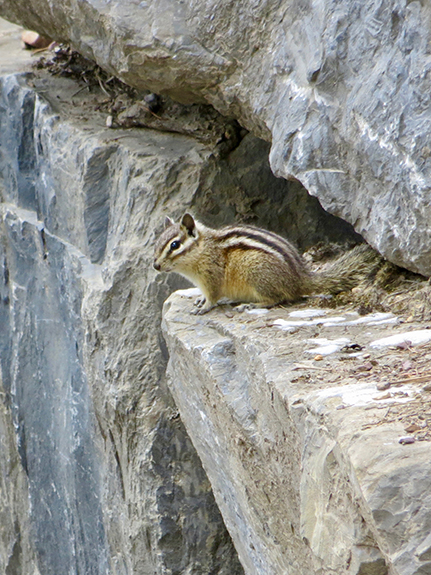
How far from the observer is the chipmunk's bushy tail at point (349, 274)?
414 centimetres

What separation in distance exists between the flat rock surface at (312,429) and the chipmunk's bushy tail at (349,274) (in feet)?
0.55

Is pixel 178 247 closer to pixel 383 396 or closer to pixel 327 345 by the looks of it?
pixel 327 345

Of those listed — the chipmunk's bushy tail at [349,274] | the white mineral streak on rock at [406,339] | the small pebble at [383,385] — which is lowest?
the small pebble at [383,385]

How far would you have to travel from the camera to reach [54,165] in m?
6.22

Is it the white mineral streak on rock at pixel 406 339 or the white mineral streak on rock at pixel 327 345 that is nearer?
the white mineral streak on rock at pixel 406 339

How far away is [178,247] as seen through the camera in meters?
4.50

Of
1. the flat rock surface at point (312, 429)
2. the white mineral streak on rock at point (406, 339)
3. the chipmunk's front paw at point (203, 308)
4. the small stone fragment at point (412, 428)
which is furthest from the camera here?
the chipmunk's front paw at point (203, 308)

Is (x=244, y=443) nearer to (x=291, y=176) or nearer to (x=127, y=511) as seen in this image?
(x=291, y=176)

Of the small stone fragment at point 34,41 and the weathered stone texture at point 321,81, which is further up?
the small stone fragment at point 34,41

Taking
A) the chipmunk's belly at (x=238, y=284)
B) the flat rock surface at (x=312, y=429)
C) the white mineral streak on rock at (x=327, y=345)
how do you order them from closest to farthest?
the flat rock surface at (x=312, y=429) → the white mineral streak on rock at (x=327, y=345) → the chipmunk's belly at (x=238, y=284)

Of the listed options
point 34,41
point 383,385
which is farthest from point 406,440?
point 34,41

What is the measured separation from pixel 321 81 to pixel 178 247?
1267 millimetres

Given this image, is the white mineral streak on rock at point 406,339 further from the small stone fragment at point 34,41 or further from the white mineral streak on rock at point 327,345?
the small stone fragment at point 34,41

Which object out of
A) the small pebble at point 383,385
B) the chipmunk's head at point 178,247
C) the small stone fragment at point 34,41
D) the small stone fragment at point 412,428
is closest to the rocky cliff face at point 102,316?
the chipmunk's head at point 178,247
